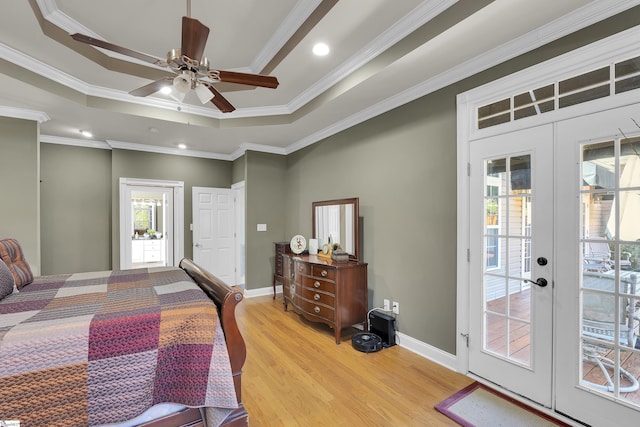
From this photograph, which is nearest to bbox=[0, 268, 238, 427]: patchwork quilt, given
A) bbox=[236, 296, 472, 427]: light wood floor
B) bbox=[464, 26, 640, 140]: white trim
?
bbox=[236, 296, 472, 427]: light wood floor

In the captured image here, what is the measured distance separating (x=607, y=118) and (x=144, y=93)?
321 cm

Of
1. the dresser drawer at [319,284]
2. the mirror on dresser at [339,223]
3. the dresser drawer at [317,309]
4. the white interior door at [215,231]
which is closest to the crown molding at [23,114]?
the white interior door at [215,231]

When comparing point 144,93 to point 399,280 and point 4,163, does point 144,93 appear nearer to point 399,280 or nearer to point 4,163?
point 4,163

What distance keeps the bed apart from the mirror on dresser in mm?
1966

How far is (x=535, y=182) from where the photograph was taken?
6.64 feet

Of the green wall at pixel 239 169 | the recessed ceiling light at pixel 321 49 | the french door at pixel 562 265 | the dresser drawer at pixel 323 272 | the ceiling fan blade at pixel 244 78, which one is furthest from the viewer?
the green wall at pixel 239 169

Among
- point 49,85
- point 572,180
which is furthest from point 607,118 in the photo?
point 49,85

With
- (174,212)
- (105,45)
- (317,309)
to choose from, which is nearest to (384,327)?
(317,309)

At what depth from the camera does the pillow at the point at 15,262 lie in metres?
2.11

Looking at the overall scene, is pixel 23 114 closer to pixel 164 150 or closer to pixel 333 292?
pixel 164 150

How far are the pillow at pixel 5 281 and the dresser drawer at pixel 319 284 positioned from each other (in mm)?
2470

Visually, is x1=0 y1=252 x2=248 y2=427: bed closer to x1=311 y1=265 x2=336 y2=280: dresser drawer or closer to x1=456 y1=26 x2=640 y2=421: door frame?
x1=311 y1=265 x2=336 y2=280: dresser drawer

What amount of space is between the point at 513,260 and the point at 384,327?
1.43 metres

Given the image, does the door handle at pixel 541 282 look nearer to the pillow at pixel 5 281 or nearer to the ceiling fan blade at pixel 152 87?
the ceiling fan blade at pixel 152 87
